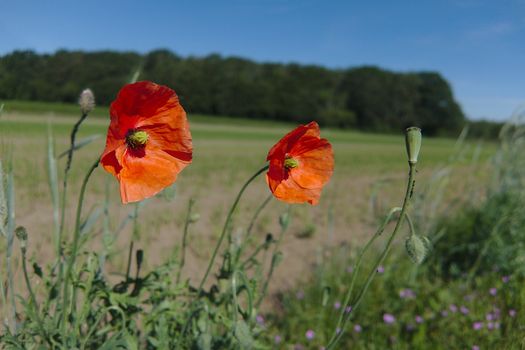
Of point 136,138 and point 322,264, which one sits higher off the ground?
point 136,138

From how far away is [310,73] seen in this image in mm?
57094

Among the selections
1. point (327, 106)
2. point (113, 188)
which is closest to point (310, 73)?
point (327, 106)

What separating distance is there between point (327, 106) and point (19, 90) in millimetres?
52656

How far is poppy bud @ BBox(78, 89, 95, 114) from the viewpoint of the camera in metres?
0.99

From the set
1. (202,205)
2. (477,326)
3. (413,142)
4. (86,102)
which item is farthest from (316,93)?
(413,142)

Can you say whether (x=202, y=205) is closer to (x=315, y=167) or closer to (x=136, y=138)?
(x=315, y=167)

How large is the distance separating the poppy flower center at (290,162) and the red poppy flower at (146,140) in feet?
0.75

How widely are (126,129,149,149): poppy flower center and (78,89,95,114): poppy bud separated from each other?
0.12 metres

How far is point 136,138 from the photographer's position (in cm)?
91

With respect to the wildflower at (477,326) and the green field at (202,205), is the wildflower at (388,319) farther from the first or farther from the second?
the green field at (202,205)

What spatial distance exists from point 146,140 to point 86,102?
0.59ft

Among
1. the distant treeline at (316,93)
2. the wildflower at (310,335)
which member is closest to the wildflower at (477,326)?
the wildflower at (310,335)

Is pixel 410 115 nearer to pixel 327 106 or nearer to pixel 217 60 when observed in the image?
pixel 327 106

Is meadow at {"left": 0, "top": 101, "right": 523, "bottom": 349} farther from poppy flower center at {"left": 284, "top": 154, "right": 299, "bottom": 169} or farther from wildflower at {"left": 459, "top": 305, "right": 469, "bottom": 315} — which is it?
poppy flower center at {"left": 284, "top": 154, "right": 299, "bottom": 169}
